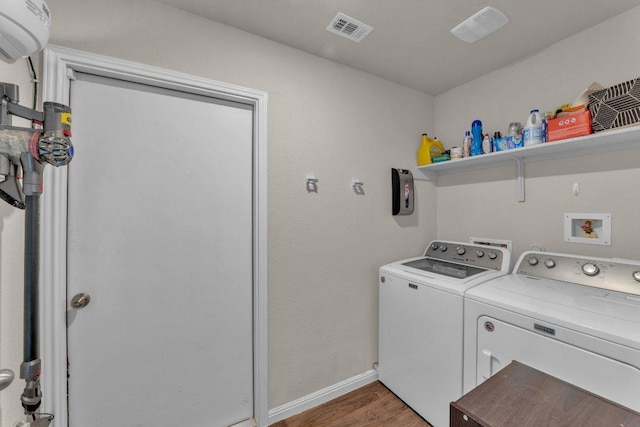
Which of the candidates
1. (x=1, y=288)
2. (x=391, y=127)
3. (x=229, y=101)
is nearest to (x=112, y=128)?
(x=229, y=101)

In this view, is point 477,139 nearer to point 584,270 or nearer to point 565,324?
point 584,270

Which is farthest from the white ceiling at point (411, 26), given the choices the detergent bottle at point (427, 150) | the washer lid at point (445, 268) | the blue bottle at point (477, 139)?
the washer lid at point (445, 268)

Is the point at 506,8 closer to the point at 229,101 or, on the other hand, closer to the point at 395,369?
the point at 229,101

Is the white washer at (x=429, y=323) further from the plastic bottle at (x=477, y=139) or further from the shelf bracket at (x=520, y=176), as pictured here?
the plastic bottle at (x=477, y=139)

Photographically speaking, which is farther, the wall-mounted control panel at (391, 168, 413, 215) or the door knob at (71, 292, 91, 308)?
the wall-mounted control panel at (391, 168, 413, 215)

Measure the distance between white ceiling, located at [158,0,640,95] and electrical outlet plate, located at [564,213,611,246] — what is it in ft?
3.73

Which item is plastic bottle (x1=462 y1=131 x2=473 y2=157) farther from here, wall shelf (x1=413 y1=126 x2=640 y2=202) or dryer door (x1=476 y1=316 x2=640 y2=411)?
dryer door (x1=476 y1=316 x2=640 y2=411)

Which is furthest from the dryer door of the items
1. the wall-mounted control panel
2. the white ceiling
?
the white ceiling

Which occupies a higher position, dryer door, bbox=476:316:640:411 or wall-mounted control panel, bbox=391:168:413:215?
wall-mounted control panel, bbox=391:168:413:215

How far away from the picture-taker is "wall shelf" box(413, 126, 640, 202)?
4.38 ft

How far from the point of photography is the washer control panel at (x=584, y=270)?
128 cm

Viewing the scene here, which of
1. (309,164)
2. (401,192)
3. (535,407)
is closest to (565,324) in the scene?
(535,407)

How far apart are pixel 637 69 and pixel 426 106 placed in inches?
49.4

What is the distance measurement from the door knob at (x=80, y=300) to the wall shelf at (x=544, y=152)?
235 centimetres
